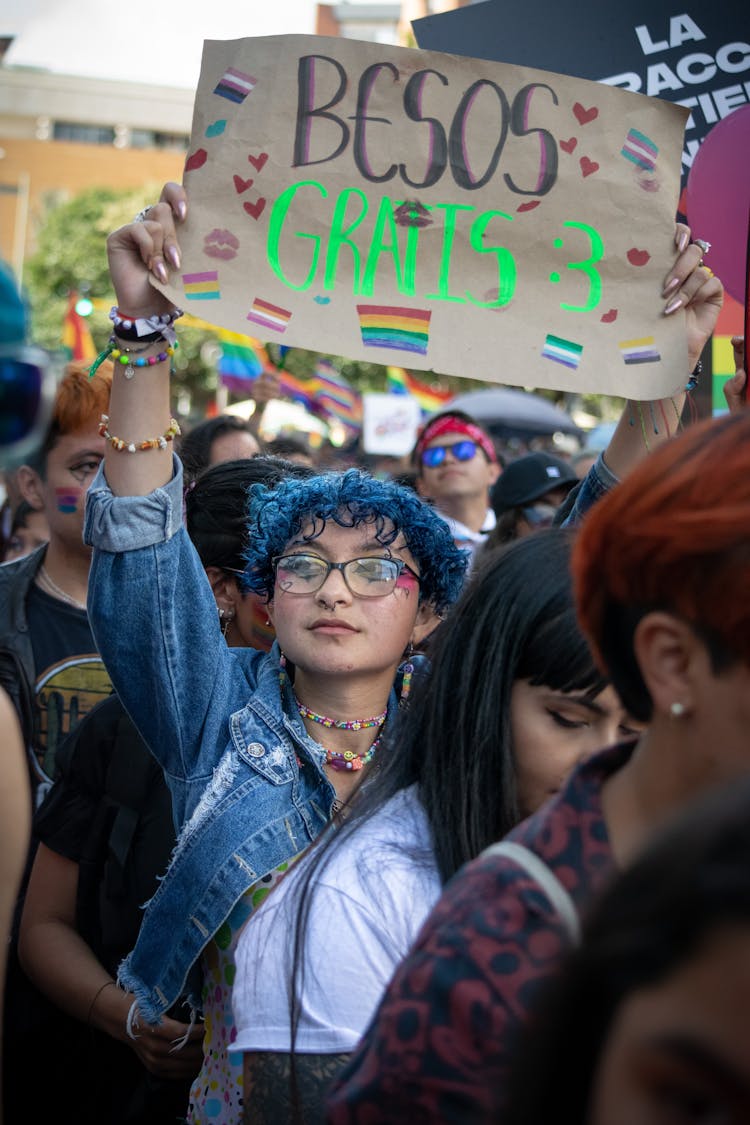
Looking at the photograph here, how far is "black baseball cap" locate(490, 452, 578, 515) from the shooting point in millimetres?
4691

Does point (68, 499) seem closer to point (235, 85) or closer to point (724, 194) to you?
point (235, 85)

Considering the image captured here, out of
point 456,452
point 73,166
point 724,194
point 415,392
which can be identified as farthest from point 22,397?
point 73,166

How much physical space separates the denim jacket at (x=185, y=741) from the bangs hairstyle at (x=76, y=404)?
3.76ft

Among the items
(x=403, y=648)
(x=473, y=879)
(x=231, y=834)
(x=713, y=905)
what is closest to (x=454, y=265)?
(x=403, y=648)

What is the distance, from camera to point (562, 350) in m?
2.28

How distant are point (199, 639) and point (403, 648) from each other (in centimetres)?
44

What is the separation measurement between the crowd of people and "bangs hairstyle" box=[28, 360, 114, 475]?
0.4 inches

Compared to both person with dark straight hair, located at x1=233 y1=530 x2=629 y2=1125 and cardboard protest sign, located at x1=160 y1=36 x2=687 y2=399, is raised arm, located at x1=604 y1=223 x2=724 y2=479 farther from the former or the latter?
person with dark straight hair, located at x1=233 y1=530 x2=629 y2=1125

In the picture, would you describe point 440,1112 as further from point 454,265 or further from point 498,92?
point 498,92

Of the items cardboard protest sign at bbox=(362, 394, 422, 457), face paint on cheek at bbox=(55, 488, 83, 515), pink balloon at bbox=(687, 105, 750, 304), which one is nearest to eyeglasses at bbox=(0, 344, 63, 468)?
pink balloon at bbox=(687, 105, 750, 304)

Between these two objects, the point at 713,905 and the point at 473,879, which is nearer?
the point at 713,905

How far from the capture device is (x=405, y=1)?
5197cm

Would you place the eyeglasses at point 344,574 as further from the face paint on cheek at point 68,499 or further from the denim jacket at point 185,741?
the face paint on cheek at point 68,499

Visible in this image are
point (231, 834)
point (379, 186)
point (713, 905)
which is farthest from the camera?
point (379, 186)
